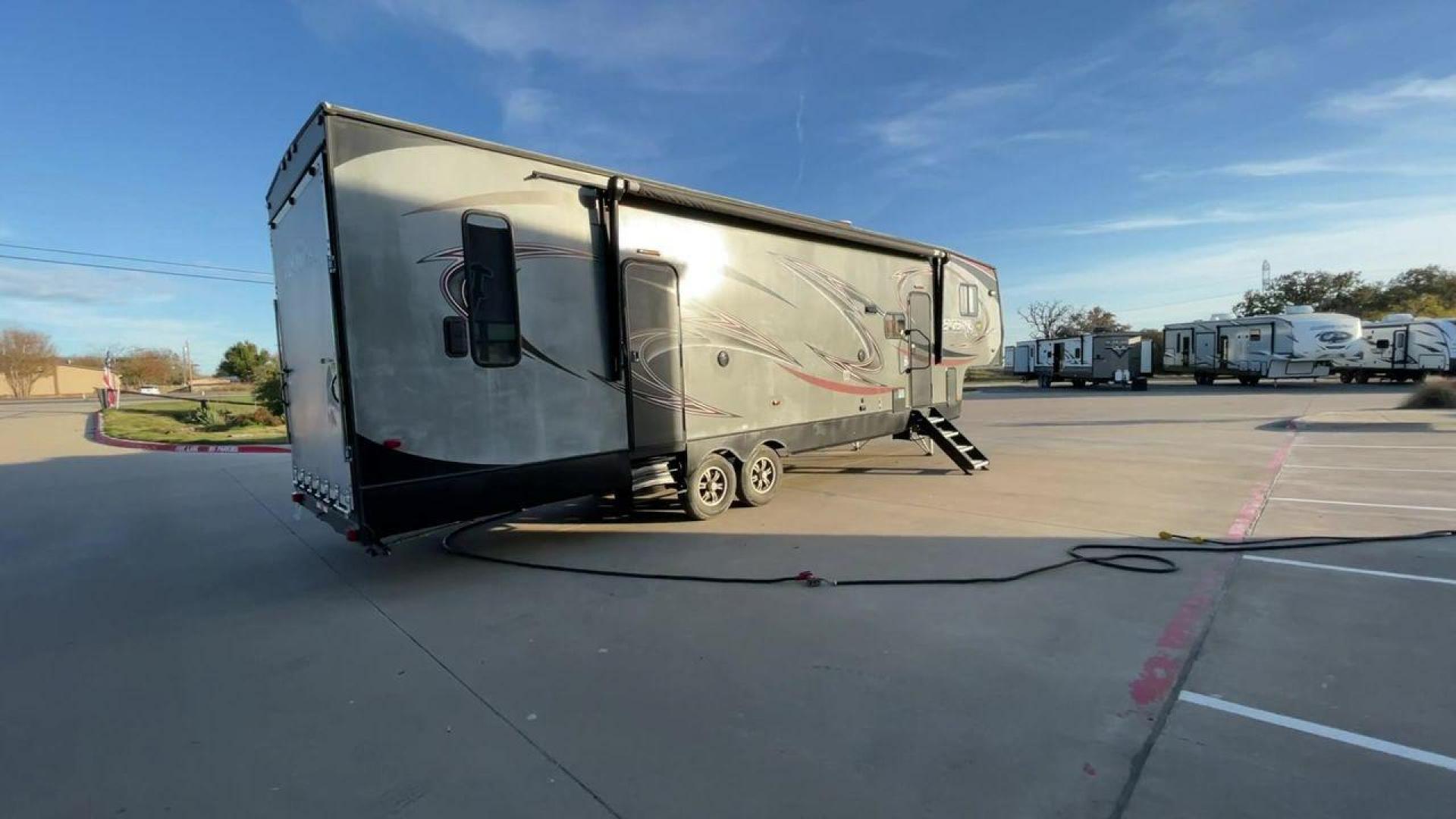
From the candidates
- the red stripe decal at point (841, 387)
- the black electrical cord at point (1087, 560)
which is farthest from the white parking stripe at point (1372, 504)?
the red stripe decal at point (841, 387)

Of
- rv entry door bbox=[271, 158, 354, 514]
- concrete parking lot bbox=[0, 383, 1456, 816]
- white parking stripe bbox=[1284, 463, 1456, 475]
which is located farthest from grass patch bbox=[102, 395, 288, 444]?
white parking stripe bbox=[1284, 463, 1456, 475]

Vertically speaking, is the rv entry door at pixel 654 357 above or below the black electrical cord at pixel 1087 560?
above

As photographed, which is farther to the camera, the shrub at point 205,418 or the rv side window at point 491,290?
the shrub at point 205,418

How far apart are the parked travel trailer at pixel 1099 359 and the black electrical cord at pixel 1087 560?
30208 mm

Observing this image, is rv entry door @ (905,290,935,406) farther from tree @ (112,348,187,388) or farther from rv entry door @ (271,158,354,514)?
tree @ (112,348,187,388)

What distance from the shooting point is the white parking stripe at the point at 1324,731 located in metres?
2.55

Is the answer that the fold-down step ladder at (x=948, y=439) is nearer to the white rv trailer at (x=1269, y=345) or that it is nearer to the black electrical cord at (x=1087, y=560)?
the black electrical cord at (x=1087, y=560)

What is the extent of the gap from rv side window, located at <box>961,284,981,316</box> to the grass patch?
16786 mm

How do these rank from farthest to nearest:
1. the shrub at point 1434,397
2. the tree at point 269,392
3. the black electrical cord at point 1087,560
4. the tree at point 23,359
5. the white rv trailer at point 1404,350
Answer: the tree at point 23,359
the white rv trailer at point 1404,350
the tree at point 269,392
the shrub at point 1434,397
the black electrical cord at point 1087,560

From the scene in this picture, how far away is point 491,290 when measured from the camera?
5.00 m

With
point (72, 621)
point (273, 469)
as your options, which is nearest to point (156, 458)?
point (273, 469)

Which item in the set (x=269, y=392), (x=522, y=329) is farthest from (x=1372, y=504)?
(x=269, y=392)

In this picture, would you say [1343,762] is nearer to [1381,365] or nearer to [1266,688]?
[1266,688]

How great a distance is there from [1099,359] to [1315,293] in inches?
1118
